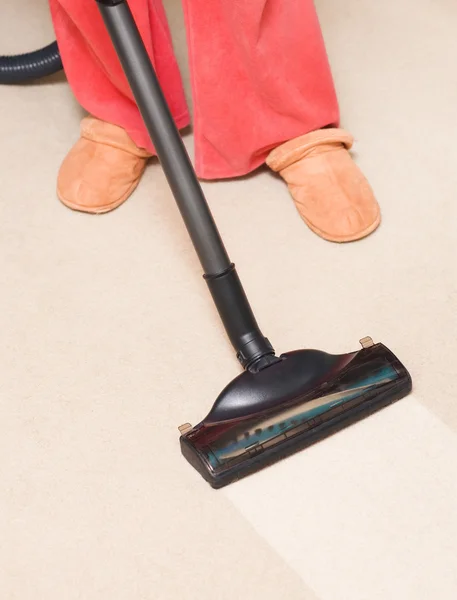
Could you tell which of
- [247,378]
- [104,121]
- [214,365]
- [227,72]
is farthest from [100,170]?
[247,378]

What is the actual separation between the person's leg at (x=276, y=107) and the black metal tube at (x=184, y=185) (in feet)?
0.55

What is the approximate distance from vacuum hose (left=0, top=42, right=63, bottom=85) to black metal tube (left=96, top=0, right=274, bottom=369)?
551 mm

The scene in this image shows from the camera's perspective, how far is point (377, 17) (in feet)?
5.55

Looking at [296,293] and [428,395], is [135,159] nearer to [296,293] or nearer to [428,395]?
[296,293]

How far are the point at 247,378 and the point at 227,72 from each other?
1.61 feet

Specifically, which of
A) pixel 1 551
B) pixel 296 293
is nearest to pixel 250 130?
pixel 296 293

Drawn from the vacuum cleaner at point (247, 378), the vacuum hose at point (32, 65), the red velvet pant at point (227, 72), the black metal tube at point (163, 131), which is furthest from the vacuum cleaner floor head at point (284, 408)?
the vacuum hose at point (32, 65)

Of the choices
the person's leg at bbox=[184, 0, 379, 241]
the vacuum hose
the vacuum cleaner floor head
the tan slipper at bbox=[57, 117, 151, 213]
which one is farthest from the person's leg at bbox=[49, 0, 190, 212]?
the vacuum cleaner floor head

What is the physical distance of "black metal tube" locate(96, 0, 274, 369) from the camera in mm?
1023

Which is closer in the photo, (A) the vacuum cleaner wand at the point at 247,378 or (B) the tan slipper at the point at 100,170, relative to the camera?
(A) the vacuum cleaner wand at the point at 247,378

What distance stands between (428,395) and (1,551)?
0.55 m

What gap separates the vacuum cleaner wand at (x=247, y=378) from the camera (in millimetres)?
965

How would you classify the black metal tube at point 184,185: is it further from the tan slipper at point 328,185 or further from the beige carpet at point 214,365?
the tan slipper at point 328,185

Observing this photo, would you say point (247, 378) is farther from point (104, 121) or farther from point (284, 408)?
point (104, 121)
